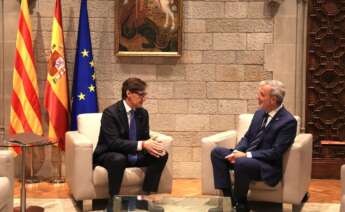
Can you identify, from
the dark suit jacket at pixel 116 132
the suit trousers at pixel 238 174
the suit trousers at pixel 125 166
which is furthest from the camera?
the dark suit jacket at pixel 116 132

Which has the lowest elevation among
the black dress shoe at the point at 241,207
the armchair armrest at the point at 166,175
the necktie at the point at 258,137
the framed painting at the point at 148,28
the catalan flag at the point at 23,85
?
the black dress shoe at the point at 241,207

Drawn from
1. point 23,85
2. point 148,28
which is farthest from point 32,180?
point 148,28

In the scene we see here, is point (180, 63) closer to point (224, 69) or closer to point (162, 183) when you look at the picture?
point (224, 69)

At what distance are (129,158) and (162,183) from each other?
38 cm

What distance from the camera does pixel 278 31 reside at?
653 cm

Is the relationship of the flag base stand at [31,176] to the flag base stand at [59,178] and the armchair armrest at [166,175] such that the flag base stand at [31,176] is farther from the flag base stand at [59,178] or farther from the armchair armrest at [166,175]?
the armchair armrest at [166,175]

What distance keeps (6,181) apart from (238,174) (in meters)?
1.79

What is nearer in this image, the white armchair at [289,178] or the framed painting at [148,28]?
the white armchair at [289,178]

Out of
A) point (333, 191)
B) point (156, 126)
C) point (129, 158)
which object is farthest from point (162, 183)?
point (333, 191)

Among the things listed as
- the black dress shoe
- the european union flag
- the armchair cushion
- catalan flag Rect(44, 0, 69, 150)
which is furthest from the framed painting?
the black dress shoe

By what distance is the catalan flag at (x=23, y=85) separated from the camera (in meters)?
6.28

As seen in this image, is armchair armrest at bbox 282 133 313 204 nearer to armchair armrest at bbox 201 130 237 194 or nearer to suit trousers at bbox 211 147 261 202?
suit trousers at bbox 211 147 261 202

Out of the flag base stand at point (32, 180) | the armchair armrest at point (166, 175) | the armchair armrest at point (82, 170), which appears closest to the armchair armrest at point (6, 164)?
the armchair armrest at point (82, 170)

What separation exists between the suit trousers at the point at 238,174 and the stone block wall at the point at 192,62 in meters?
1.51
